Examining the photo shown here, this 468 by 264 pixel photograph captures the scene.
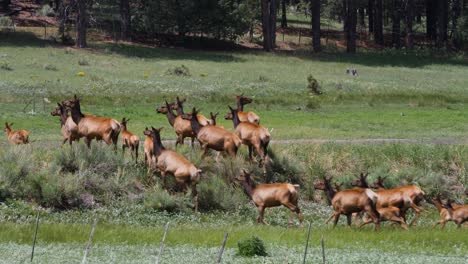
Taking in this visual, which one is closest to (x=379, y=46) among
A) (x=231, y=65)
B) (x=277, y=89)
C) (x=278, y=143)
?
(x=231, y=65)

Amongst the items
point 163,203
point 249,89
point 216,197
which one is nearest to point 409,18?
point 249,89

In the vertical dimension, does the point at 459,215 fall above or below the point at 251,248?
below

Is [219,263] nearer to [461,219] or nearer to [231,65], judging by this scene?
[461,219]

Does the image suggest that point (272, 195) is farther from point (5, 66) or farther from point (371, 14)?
point (371, 14)

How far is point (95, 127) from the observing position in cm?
2359

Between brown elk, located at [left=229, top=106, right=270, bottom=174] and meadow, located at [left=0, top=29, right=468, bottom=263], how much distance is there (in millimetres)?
565

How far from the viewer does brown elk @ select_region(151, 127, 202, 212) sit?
2098cm

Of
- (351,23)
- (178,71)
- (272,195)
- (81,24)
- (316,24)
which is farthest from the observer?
(351,23)

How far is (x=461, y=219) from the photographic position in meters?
20.9

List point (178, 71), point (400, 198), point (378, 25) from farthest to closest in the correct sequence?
point (378, 25) → point (178, 71) → point (400, 198)

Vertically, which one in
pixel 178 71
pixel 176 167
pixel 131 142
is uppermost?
pixel 178 71

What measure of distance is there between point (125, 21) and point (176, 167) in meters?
51.7

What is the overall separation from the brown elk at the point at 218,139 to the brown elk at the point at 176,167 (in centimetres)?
175

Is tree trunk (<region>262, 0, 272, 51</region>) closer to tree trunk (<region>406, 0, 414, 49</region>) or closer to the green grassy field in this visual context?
the green grassy field
